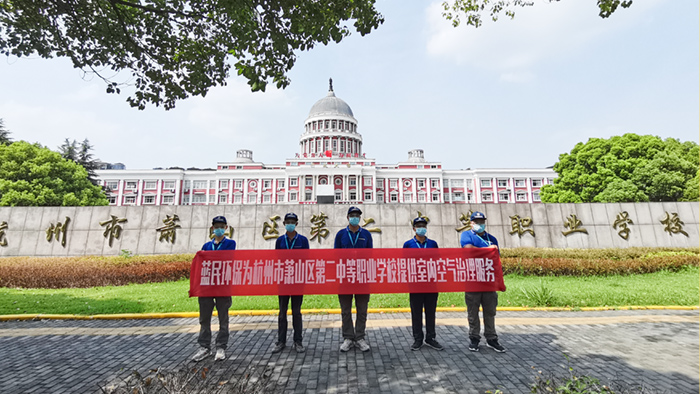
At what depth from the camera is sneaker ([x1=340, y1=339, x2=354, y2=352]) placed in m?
4.57

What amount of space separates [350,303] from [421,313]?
1.03 m

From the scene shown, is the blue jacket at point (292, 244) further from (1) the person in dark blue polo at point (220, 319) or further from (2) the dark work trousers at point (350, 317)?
(2) the dark work trousers at point (350, 317)

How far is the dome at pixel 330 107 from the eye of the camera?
78.4 m

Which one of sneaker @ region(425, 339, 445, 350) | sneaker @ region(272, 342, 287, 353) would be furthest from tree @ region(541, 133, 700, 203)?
sneaker @ region(272, 342, 287, 353)

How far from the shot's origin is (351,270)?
5.05 meters

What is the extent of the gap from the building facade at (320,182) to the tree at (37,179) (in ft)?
117

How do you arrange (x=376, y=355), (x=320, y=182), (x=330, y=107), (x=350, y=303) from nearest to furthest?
1. (x=376, y=355)
2. (x=350, y=303)
3. (x=320, y=182)
4. (x=330, y=107)

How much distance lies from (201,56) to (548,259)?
1079 cm

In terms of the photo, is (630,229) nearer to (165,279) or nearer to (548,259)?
(548,259)

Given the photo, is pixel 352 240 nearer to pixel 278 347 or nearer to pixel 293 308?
pixel 293 308

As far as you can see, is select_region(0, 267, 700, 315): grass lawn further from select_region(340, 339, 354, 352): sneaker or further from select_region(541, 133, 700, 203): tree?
select_region(541, 133, 700, 203): tree

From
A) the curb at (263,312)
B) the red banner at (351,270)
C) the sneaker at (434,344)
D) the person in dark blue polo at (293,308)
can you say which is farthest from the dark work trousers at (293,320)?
the curb at (263,312)

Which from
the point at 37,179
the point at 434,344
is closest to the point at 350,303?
the point at 434,344

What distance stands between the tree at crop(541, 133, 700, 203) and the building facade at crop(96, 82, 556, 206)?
1269 inches
